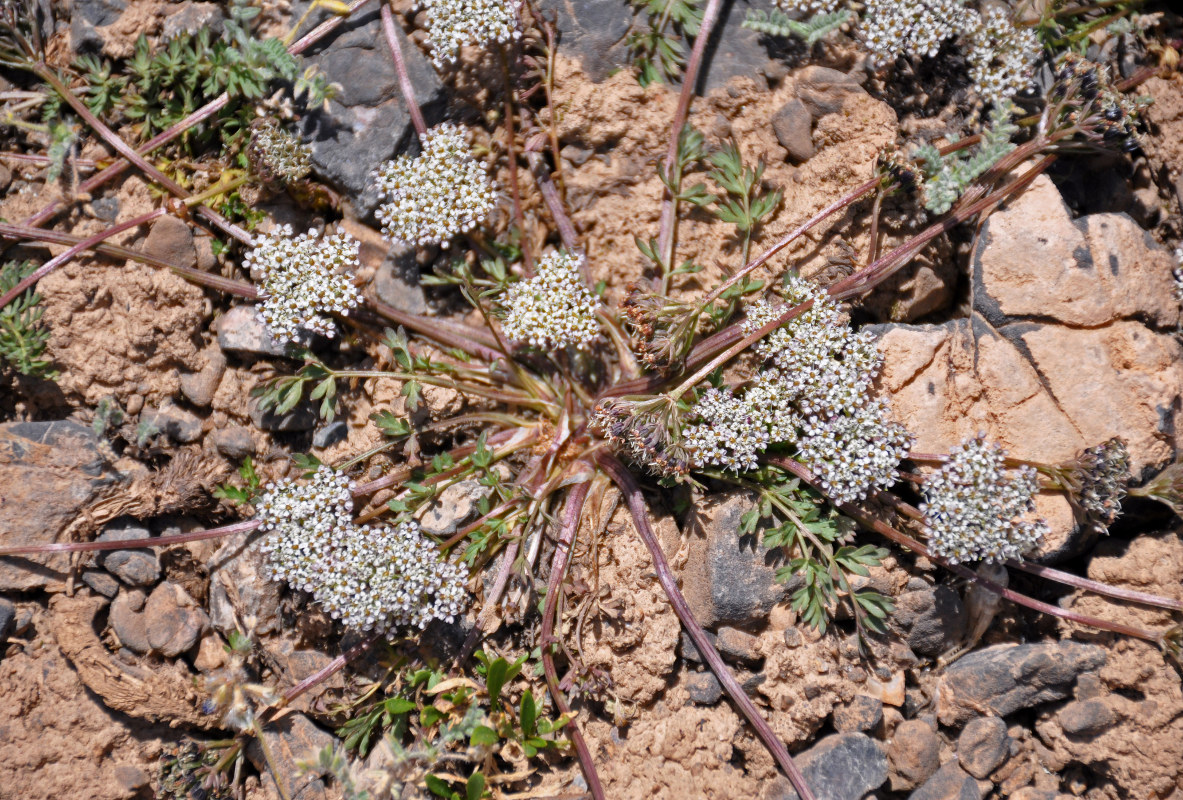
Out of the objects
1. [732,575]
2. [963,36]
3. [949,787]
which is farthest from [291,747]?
[963,36]

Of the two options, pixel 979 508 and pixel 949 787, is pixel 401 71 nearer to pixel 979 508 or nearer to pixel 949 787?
pixel 979 508

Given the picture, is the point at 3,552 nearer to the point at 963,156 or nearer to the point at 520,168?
the point at 520,168

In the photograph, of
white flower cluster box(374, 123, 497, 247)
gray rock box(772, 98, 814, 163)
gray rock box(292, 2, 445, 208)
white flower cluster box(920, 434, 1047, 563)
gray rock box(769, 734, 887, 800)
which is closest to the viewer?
white flower cluster box(920, 434, 1047, 563)

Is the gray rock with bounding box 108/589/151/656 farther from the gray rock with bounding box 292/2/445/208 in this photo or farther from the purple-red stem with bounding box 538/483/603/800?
the gray rock with bounding box 292/2/445/208

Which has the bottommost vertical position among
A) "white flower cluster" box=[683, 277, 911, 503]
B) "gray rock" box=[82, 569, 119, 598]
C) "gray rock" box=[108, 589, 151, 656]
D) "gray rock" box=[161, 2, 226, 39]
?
"gray rock" box=[108, 589, 151, 656]

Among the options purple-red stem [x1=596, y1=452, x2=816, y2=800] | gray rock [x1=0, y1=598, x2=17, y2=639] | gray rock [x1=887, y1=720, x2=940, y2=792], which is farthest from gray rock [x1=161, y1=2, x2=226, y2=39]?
gray rock [x1=887, y1=720, x2=940, y2=792]

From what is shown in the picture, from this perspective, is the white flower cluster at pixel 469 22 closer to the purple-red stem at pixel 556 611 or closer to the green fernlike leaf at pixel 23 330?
the purple-red stem at pixel 556 611

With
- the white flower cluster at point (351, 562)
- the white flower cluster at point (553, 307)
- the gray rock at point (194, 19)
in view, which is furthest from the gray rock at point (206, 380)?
the gray rock at point (194, 19)
